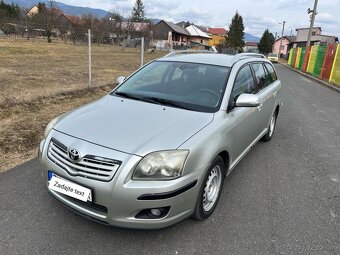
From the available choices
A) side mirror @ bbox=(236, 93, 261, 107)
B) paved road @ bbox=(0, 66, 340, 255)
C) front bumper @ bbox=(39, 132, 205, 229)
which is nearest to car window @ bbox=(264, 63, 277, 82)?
paved road @ bbox=(0, 66, 340, 255)

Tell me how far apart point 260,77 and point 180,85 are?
5.56 ft

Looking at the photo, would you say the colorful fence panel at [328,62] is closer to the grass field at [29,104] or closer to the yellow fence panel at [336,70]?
the yellow fence panel at [336,70]

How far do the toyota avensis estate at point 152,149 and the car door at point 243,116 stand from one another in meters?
0.01

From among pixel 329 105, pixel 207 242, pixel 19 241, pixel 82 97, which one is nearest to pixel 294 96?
pixel 329 105

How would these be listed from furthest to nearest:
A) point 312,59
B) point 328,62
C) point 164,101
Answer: point 312,59 → point 328,62 → point 164,101

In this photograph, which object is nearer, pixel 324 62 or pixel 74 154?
pixel 74 154

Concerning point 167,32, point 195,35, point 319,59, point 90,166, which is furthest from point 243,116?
point 195,35

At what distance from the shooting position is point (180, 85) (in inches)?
150

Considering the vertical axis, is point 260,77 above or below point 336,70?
above

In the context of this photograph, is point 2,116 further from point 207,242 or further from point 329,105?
point 329,105

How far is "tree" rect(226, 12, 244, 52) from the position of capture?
82.1m

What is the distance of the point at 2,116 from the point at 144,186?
15.3 ft

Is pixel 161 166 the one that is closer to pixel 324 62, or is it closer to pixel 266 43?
pixel 324 62

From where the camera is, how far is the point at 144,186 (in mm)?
2453
